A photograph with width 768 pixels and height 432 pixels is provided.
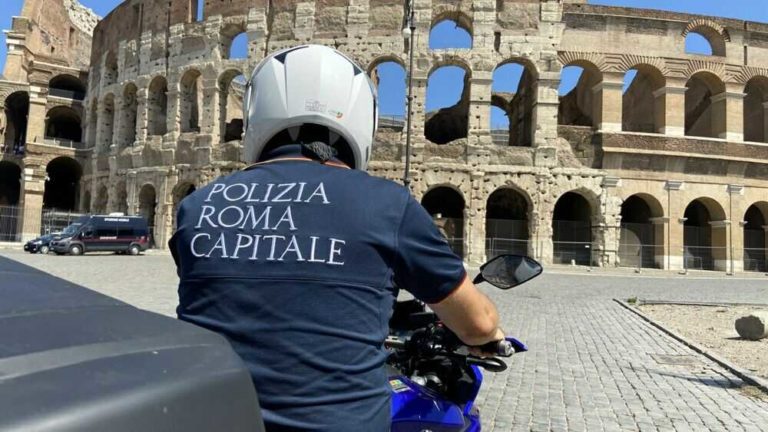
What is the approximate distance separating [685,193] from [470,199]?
971cm

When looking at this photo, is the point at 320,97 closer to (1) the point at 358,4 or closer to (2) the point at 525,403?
(2) the point at 525,403

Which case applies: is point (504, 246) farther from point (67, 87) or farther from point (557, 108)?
point (67, 87)

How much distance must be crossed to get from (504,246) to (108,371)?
2301 centimetres

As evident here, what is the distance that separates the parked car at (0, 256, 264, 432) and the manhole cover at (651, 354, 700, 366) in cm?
642

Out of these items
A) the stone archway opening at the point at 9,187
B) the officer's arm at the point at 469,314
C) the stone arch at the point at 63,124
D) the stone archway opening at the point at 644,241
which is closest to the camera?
the officer's arm at the point at 469,314

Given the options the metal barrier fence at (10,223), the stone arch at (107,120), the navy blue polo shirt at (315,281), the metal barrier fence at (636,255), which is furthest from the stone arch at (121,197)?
the navy blue polo shirt at (315,281)

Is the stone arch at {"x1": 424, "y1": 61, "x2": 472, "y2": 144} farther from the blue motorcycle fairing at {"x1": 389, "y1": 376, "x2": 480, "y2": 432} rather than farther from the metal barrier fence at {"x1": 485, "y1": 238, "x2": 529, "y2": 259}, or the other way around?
the blue motorcycle fairing at {"x1": 389, "y1": 376, "x2": 480, "y2": 432}

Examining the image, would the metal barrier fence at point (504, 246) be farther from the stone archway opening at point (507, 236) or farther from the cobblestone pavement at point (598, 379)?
the cobblestone pavement at point (598, 379)

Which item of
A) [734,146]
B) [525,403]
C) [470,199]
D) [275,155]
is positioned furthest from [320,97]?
[734,146]

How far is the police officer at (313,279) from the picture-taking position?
1.21 meters

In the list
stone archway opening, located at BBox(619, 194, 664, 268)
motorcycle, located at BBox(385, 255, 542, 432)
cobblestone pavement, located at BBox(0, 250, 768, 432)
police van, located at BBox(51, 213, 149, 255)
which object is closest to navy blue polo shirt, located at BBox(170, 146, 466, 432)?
motorcycle, located at BBox(385, 255, 542, 432)

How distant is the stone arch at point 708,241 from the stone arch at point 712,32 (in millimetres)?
7106

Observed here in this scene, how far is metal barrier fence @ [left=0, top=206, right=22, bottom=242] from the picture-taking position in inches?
1114

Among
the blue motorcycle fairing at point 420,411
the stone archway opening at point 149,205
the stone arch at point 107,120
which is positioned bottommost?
the blue motorcycle fairing at point 420,411
